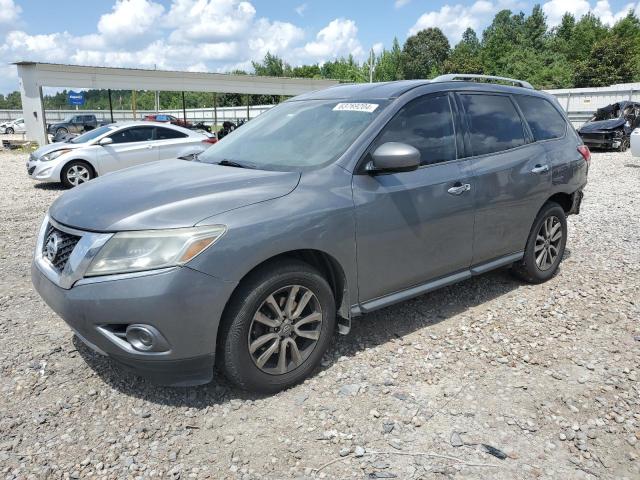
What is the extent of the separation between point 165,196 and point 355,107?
1547 millimetres

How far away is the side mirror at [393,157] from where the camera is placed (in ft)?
10.4

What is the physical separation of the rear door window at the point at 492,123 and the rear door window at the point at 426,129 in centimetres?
26

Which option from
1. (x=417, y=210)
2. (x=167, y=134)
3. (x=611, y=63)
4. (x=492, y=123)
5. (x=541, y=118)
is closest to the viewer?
(x=417, y=210)

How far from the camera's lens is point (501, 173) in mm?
4160

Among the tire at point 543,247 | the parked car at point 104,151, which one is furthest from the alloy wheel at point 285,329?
the parked car at point 104,151

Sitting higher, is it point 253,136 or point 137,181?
point 253,136

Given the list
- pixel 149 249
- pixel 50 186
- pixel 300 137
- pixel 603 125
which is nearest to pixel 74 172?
pixel 50 186

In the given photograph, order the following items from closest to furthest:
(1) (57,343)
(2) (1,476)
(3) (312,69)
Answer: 1. (2) (1,476)
2. (1) (57,343)
3. (3) (312,69)

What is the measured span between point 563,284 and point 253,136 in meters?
3.32

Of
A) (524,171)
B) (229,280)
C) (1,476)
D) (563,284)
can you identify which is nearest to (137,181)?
(229,280)

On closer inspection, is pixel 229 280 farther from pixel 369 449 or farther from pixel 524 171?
pixel 524 171

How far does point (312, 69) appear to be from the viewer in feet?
289

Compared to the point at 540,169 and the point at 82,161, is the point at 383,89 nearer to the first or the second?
the point at 540,169

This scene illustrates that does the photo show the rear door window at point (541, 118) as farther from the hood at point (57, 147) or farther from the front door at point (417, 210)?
the hood at point (57, 147)
